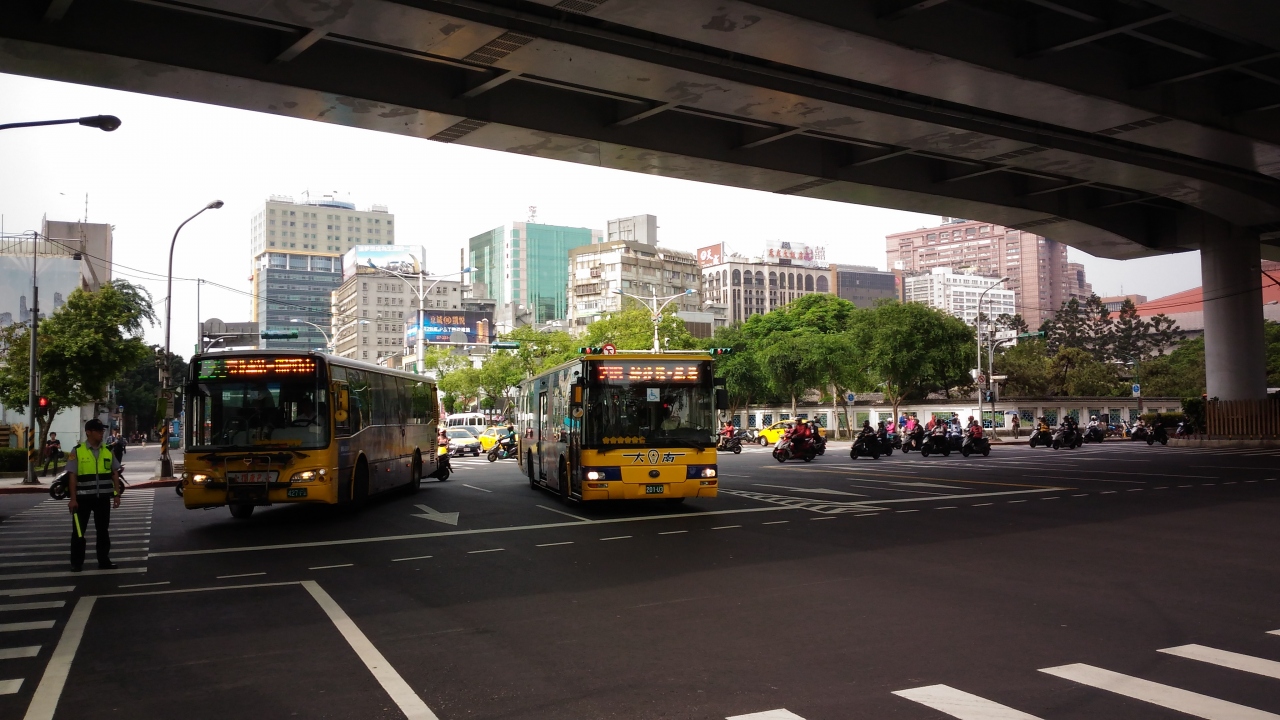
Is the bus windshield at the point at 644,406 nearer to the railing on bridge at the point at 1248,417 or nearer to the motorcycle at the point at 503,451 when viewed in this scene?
the motorcycle at the point at 503,451

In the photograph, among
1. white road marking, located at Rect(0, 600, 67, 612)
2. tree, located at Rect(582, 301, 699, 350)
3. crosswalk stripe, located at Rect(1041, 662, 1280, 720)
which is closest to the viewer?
crosswalk stripe, located at Rect(1041, 662, 1280, 720)

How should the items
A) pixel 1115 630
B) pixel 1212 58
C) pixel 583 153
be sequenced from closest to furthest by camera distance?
pixel 1115 630, pixel 1212 58, pixel 583 153

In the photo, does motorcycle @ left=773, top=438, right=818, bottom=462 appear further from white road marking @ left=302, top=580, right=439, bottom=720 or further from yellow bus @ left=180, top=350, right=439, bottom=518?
white road marking @ left=302, top=580, right=439, bottom=720

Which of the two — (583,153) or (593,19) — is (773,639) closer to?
(593,19)

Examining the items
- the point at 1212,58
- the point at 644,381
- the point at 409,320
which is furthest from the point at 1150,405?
the point at 409,320

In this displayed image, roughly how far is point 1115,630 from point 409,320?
127406 millimetres

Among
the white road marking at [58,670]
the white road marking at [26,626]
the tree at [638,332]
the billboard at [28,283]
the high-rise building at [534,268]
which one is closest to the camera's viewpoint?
the white road marking at [58,670]

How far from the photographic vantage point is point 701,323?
13488cm

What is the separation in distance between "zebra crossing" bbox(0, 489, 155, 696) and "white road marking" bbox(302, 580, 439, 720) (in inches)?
86.0

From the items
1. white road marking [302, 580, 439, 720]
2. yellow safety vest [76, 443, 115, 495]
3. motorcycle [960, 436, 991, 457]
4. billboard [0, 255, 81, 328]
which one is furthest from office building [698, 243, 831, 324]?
white road marking [302, 580, 439, 720]

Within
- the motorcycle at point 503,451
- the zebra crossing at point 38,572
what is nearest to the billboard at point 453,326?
the motorcycle at point 503,451

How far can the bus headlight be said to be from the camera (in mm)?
15836

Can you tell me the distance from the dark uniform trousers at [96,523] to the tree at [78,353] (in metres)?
29.5

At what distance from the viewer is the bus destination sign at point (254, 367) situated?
16156 mm
